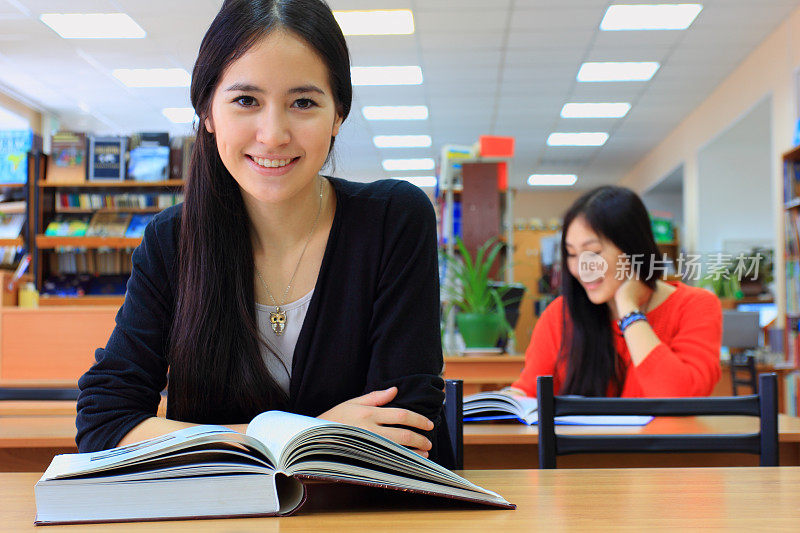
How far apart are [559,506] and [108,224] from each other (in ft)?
18.9

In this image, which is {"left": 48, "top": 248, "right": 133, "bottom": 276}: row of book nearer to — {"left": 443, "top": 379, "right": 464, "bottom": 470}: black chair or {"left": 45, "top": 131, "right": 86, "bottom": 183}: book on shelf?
{"left": 45, "top": 131, "right": 86, "bottom": 183}: book on shelf

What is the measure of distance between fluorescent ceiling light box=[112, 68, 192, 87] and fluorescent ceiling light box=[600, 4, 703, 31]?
3.67 m

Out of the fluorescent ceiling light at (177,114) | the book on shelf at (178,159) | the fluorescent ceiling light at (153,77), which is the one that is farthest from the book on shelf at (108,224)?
the fluorescent ceiling light at (177,114)

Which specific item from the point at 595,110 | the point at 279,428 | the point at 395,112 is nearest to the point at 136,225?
the point at 395,112

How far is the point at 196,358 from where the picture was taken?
102 cm

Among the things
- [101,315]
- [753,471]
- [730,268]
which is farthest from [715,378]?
[730,268]

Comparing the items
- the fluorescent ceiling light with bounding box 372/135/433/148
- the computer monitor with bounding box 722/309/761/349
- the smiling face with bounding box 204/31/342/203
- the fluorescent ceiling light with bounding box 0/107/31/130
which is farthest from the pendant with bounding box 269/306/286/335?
the fluorescent ceiling light with bounding box 372/135/433/148

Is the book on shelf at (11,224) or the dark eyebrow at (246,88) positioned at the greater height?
the book on shelf at (11,224)

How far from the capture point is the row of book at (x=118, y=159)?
5.81 meters

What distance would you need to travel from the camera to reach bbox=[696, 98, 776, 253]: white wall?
7910 mm

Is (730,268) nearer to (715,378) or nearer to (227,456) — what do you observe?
(715,378)

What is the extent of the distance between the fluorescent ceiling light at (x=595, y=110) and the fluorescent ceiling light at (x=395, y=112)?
59.8 inches

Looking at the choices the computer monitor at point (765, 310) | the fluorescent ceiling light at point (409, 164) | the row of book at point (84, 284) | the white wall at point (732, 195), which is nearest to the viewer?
the row of book at point (84, 284)

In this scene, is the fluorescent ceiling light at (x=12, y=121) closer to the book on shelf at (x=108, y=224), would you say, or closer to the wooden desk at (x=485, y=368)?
the book on shelf at (x=108, y=224)
